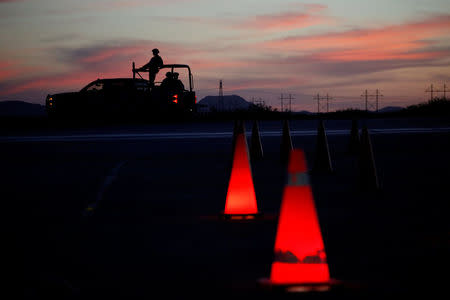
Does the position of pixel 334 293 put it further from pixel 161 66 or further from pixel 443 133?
pixel 161 66

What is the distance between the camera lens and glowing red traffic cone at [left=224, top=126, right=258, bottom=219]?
25.0 feet

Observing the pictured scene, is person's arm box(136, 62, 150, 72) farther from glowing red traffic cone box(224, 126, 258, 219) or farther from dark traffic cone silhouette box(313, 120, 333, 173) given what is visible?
glowing red traffic cone box(224, 126, 258, 219)

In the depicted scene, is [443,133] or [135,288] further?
[443,133]

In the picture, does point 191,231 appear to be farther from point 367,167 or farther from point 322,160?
point 322,160

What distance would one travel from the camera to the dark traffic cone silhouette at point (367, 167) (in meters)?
9.75

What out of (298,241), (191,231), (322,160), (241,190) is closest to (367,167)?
(322,160)

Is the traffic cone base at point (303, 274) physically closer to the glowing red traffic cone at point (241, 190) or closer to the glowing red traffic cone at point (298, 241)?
the glowing red traffic cone at point (298, 241)

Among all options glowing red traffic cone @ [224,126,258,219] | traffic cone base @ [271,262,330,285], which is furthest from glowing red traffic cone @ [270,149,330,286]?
glowing red traffic cone @ [224,126,258,219]

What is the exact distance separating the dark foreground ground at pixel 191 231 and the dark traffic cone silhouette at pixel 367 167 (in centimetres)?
24

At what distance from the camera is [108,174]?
1280 cm

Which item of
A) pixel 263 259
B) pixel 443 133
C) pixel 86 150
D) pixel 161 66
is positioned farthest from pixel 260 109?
pixel 263 259

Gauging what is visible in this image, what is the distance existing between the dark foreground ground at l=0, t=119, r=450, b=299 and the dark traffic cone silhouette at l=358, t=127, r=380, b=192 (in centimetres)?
24

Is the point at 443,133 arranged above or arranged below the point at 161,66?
below

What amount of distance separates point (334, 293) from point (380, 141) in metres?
16.8
